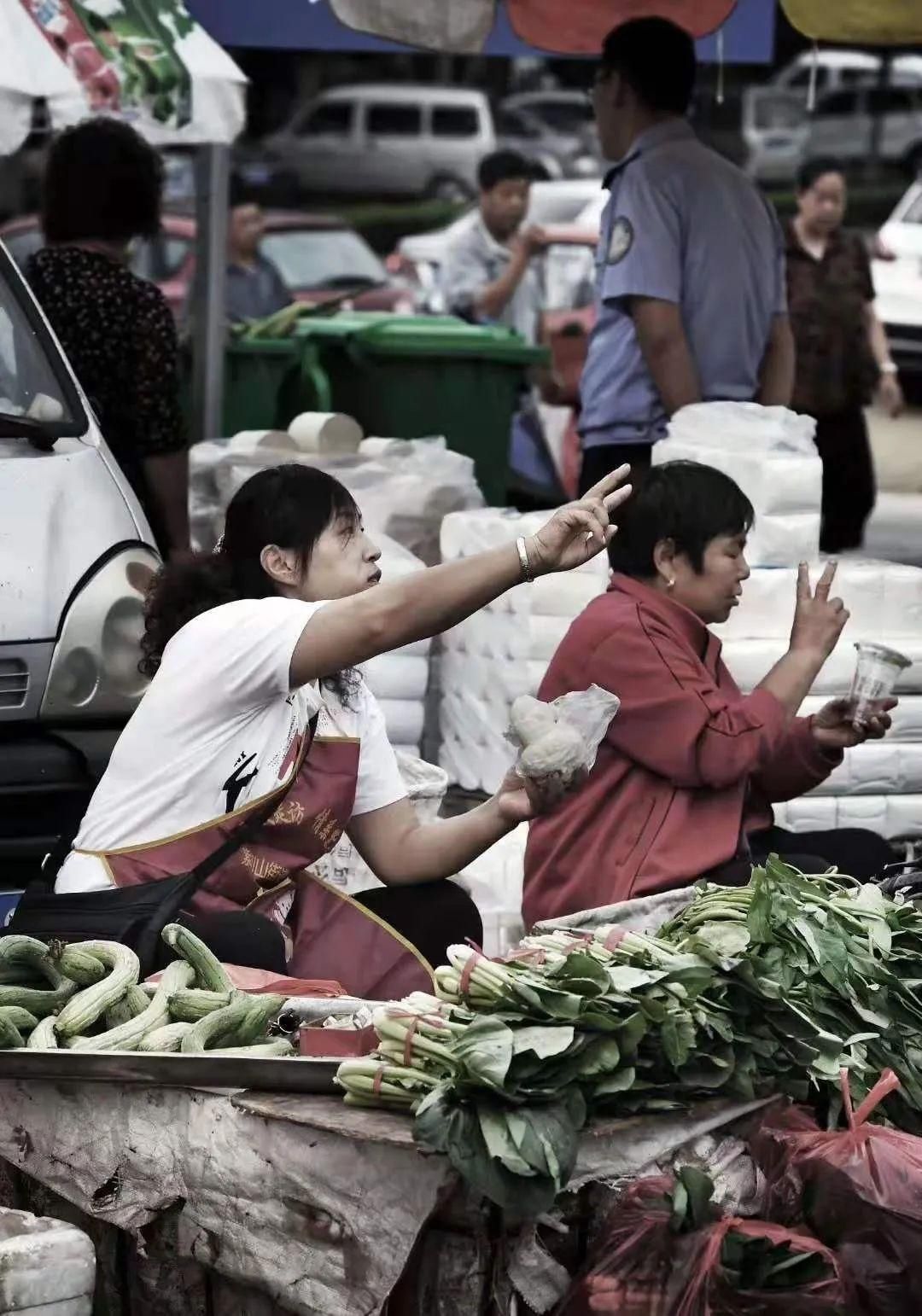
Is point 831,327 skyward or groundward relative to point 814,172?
groundward

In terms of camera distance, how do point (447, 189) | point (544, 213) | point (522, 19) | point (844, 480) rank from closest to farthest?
point (522, 19) < point (844, 480) < point (544, 213) < point (447, 189)

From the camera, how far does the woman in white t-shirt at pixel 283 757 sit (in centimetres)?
412

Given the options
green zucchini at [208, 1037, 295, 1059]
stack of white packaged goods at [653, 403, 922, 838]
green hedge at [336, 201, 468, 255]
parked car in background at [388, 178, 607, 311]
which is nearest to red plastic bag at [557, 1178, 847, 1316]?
green zucchini at [208, 1037, 295, 1059]

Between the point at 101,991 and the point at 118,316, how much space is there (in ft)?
12.1

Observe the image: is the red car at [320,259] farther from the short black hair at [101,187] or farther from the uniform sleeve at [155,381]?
the uniform sleeve at [155,381]

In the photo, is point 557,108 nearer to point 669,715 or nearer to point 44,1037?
point 669,715

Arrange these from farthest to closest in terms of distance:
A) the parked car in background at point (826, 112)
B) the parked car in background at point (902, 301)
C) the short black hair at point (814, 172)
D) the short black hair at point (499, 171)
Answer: the parked car in background at point (826, 112) → the parked car in background at point (902, 301) → the short black hair at point (499, 171) → the short black hair at point (814, 172)

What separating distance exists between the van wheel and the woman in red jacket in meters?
22.8

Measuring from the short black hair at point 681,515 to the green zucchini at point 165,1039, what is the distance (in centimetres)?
189

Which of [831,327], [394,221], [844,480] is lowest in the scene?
[394,221]

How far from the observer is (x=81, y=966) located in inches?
151

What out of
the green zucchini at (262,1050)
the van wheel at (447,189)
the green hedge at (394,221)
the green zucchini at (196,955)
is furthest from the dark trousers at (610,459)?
the van wheel at (447,189)

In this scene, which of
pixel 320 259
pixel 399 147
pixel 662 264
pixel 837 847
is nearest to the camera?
pixel 837 847

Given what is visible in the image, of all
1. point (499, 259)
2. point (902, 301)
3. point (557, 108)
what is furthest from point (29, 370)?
point (557, 108)
